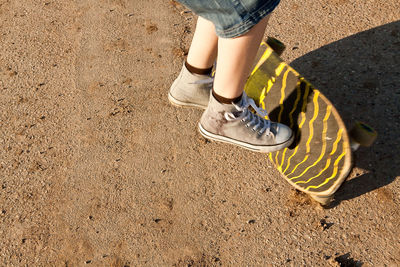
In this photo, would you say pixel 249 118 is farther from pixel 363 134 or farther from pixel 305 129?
pixel 363 134

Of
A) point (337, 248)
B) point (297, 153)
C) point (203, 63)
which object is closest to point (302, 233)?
point (337, 248)

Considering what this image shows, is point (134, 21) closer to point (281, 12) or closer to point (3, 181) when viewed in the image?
point (281, 12)

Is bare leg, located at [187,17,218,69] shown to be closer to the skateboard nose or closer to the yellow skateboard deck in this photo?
the yellow skateboard deck

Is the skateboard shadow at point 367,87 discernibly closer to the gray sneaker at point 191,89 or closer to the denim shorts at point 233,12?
the gray sneaker at point 191,89

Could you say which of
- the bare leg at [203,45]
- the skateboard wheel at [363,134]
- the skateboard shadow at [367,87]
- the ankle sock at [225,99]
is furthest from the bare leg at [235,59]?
the skateboard shadow at [367,87]

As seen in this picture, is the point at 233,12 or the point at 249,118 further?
the point at 249,118

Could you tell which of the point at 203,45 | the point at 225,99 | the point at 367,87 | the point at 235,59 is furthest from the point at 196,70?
the point at 367,87

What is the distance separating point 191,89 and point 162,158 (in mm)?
443

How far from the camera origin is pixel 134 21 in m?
2.80

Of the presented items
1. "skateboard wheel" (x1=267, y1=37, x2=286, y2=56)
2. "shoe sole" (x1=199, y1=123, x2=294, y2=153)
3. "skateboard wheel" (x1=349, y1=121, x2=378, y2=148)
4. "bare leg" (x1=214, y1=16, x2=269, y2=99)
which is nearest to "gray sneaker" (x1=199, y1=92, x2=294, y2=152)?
"shoe sole" (x1=199, y1=123, x2=294, y2=153)

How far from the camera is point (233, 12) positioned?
121cm

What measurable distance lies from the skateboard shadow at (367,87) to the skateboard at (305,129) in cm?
23

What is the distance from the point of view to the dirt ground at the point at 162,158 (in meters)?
1.75

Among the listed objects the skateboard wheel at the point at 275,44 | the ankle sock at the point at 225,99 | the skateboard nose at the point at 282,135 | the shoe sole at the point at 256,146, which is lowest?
the shoe sole at the point at 256,146
